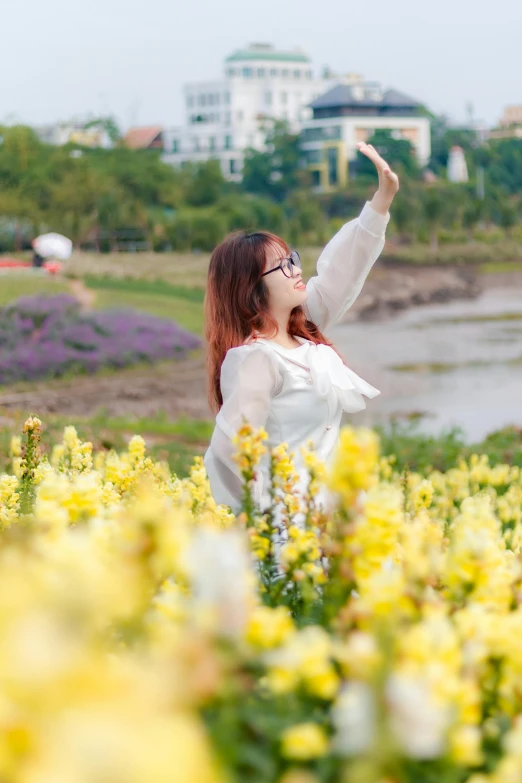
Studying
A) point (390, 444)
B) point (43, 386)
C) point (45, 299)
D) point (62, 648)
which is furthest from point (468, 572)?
point (45, 299)

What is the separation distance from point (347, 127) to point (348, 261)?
94445mm

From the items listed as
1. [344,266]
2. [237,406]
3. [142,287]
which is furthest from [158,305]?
[237,406]

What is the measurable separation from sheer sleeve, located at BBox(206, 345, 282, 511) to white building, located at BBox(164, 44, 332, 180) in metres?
100

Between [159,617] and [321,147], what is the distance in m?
93.9

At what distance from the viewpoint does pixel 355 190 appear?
248 feet

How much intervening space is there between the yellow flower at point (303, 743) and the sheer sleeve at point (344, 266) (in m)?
2.52

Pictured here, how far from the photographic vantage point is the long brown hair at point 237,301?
3.43 metres

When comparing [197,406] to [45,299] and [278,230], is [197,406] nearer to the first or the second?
[45,299]

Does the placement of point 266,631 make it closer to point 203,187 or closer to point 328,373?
point 328,373

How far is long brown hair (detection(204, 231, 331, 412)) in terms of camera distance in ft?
11.2

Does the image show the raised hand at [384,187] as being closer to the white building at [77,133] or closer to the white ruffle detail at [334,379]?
the white ruffle detail at [334,379]

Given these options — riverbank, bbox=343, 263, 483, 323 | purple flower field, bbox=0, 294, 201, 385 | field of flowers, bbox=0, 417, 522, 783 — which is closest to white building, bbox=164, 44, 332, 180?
riverbank, bbox=343, 263, 483, 323

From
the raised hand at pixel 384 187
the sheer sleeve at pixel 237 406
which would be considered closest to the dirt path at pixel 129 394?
the raised hand at pixel 384 187

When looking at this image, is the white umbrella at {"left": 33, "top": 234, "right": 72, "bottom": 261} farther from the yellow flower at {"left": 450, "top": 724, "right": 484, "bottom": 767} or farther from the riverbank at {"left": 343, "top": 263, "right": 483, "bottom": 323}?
the yellow flower at {"left": 450, "top": 724, "right": 484, "bottom": 767}
